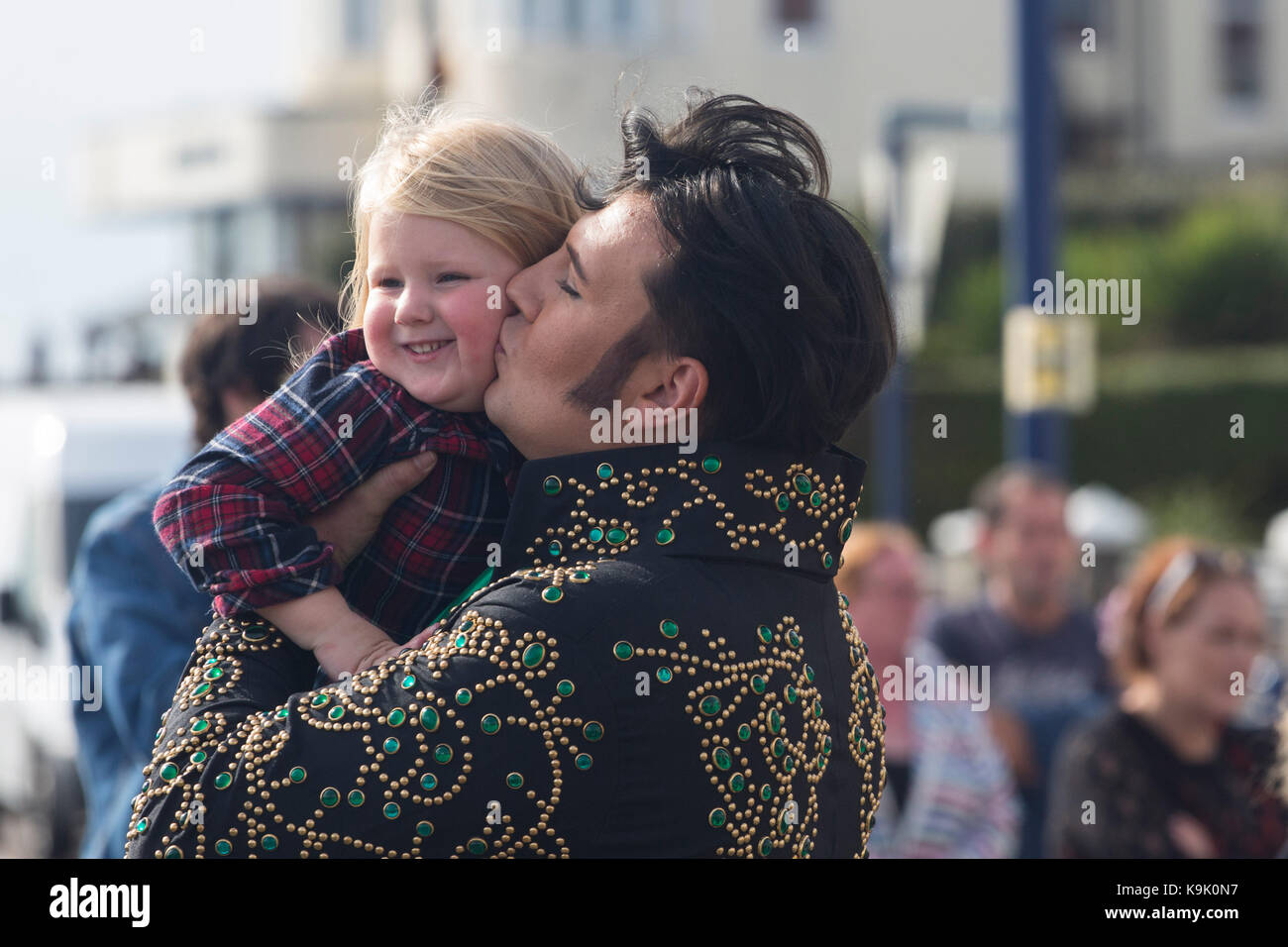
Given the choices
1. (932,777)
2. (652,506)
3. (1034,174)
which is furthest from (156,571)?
(1034,174)

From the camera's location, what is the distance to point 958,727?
5.38 meters

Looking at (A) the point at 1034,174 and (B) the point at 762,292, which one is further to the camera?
(A) the point at 1034,174

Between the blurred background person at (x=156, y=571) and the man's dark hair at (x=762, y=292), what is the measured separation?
132 centimetres

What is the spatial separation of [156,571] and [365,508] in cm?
146

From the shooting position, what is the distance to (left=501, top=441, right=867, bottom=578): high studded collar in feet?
6.27

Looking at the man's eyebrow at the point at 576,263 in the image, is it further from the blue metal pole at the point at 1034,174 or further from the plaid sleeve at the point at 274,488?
the blue metal pole at the point at 1034,174

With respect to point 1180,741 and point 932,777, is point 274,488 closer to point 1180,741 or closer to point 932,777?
point 1180,741

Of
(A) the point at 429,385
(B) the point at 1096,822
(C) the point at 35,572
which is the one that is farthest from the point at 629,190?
(C) the point at 35,572

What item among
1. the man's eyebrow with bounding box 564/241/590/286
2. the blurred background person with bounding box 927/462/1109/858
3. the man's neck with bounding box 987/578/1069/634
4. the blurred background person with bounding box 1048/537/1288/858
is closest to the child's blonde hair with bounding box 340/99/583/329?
the man's eyebrow with bounding box 564/241/590/286

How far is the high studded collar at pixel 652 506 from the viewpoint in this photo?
6.27 feet

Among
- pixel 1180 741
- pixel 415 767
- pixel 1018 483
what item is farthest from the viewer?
pixel 1018 483

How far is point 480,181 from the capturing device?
2.12 m

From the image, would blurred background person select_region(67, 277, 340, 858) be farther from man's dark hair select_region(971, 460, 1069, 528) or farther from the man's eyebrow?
man's dark hair select_region(971, 460, 1069, 528)

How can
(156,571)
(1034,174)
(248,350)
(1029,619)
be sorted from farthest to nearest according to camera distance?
(1034,174) < (1029,619) < (156,571) < (248,350)
